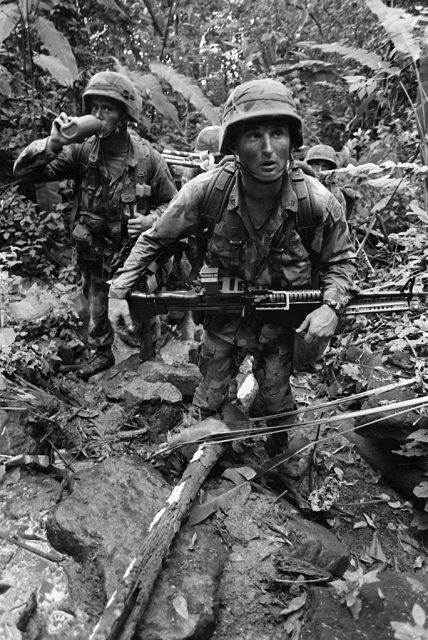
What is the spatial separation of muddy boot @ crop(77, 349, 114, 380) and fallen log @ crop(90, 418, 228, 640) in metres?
2.70

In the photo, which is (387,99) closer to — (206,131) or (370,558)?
(206,131)

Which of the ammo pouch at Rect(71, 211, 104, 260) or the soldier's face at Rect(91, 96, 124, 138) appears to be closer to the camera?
the soldier's face at Rect(91, 96, 124, 138)

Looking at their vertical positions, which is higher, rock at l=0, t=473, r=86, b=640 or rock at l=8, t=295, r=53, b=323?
rock at l=8, t=295, r=53, b=323

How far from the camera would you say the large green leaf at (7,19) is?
6.75 meters

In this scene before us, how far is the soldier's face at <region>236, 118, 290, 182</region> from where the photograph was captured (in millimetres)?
2854

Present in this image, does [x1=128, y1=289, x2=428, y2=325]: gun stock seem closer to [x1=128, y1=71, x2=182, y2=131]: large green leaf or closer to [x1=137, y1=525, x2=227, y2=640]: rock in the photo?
[x1=137, y1=525, x2=227, y2=640]: rock

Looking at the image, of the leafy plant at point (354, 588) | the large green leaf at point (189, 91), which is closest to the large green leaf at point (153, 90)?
the large green leaf at point (189, 91)

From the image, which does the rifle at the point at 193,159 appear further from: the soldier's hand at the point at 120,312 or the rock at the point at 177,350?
the soldier's hand at the point at 120,312

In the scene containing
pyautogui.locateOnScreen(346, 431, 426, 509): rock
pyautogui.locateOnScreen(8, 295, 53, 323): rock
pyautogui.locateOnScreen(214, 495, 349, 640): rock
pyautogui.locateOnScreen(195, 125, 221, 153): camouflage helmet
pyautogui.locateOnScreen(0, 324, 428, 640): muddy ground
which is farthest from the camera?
pyautogui.locateOnScreen(195, 125, 221, 153): camouflage helmet

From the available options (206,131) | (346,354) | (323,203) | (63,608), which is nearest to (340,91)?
(206,131)

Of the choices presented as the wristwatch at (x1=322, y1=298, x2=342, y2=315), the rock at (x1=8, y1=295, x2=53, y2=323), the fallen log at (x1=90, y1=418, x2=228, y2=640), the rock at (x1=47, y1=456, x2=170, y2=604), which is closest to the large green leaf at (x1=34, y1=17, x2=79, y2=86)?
the rock at (x1=8, y1=295, x2=53, y2=323)

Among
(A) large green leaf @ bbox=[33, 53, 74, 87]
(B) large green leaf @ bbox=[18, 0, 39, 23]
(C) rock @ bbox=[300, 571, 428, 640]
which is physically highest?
(B) large green leaf @ bbox=[18, 0, 39, 23]

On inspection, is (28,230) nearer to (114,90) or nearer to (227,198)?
(114,90)

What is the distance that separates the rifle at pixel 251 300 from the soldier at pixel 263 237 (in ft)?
0.27
